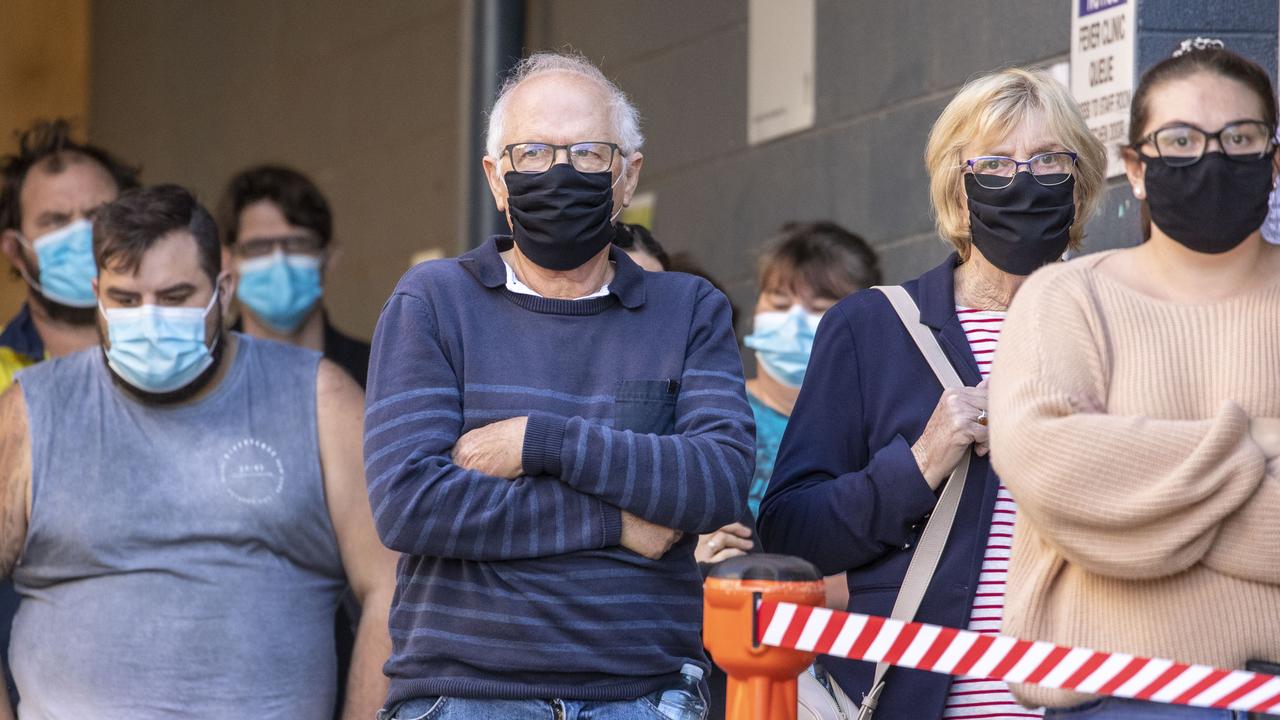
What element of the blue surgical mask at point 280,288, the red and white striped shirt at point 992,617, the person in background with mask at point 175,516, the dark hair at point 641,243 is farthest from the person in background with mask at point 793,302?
the blue surgical mask at point 280,288

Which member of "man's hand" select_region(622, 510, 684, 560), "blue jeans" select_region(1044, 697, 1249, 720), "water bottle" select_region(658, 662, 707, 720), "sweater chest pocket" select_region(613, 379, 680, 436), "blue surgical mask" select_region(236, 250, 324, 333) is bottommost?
"water bottle" select_region(658, 662, 707, 720)

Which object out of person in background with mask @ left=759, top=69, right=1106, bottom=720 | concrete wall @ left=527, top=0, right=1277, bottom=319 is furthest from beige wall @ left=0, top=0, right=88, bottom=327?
person in background with mask @ left=759, top=69, right=1106, bottom=720

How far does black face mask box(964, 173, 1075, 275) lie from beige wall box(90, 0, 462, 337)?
4746 mm

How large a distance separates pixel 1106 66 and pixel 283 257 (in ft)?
8.31

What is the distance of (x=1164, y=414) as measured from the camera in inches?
100

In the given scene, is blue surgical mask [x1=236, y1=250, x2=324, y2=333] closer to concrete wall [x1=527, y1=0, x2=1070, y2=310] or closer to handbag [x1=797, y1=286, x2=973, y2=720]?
concrete wall [x1=527, y1=0, x2=1070, y2=310]

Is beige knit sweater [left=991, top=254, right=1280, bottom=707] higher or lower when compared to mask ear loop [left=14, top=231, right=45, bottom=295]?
lower

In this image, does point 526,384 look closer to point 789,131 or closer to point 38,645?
point 38,645

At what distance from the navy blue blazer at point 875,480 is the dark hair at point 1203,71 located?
25.9 inches

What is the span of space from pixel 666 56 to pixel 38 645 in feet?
11.3

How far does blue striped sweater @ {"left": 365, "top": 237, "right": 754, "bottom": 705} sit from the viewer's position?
9.45 feet

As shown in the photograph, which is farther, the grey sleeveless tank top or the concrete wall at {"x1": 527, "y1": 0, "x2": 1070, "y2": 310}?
the concrete wall at {"x1": 527, "y1": 0, "x2": 1070, "y2": 310}

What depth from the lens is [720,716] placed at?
12.6 feet

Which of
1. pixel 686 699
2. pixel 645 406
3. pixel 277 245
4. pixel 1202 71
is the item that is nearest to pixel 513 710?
pixel 686 699
